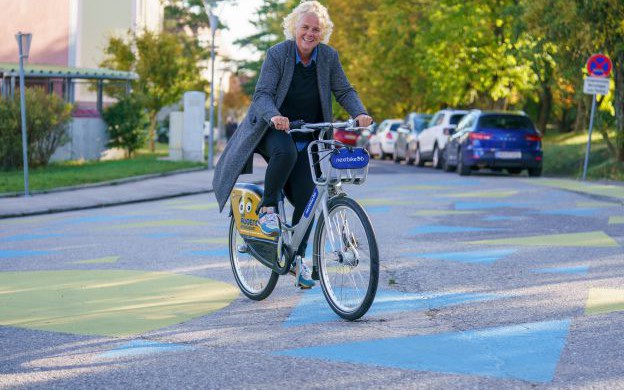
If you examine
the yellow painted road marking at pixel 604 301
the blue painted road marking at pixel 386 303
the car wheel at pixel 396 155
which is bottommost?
the car wheel at pixel 396 155

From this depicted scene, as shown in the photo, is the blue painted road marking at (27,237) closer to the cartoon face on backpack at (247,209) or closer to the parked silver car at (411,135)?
the cartoon face on backpack at (247,209)

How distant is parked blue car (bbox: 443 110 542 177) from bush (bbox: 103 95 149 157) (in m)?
12.2

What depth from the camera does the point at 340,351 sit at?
607cm

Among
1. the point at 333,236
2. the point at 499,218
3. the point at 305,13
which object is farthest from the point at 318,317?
the point at 499,218

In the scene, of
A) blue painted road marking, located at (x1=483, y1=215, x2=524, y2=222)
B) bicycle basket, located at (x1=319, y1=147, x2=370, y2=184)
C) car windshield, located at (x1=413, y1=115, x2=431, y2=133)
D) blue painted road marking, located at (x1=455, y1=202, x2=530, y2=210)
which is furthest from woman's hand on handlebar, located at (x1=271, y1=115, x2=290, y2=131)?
car windshield, located at (x1=413, y1=115, x2=431, y2=133)

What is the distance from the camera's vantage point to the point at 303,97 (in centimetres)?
759

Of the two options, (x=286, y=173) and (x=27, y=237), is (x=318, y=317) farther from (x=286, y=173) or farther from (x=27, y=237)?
(x=27, y=237)

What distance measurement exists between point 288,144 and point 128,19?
56.2m

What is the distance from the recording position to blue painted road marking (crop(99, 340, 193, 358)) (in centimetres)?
605

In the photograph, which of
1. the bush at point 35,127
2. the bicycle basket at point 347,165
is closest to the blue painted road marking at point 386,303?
the bicycle basket at point 347,165

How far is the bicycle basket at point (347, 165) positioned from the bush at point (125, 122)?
30657 mm

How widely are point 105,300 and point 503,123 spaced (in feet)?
72.6

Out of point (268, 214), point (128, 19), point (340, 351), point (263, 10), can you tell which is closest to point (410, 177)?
point (268, 214)

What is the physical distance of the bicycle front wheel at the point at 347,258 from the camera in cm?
673
